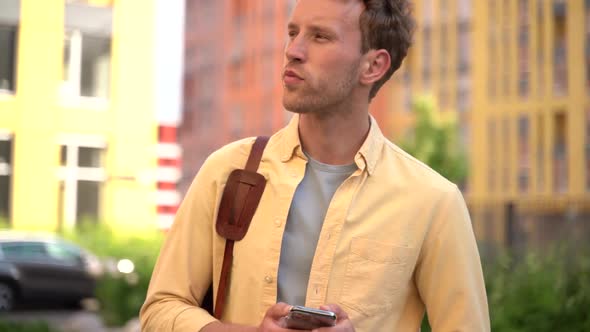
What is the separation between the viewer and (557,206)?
3278 cm

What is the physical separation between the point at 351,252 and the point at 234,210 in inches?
8.5

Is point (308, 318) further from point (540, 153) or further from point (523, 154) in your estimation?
point (523, 154)

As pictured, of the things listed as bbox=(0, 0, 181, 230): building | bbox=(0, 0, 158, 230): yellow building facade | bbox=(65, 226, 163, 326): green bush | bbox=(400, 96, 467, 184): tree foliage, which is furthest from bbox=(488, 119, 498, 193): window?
bbox=(0, 0, 158, 230): yellow building facade

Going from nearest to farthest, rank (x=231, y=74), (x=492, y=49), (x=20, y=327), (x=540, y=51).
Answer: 1. (x=20, y=327)
2. (x=540, y=51)
3. (x=492, y=49)
4. (x=231, y=74)

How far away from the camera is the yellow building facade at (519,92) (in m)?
35.2

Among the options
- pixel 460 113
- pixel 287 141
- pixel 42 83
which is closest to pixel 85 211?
pixel 42 83

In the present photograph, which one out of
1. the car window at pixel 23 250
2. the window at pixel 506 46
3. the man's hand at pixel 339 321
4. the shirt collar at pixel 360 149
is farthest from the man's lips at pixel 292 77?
the window at pixel 506 46

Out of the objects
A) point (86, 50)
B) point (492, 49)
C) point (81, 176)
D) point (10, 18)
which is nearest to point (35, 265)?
point (81, 176)

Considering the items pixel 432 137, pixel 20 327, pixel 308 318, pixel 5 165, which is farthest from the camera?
pixel 432 137

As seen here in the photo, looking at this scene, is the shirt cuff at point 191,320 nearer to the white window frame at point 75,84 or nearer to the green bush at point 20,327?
the white window frame at point 75,84

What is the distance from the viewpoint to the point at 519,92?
123ft

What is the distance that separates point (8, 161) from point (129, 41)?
1.30 meters

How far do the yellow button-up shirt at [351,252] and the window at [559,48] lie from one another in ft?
115

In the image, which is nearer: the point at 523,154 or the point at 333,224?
the point at 333,224
